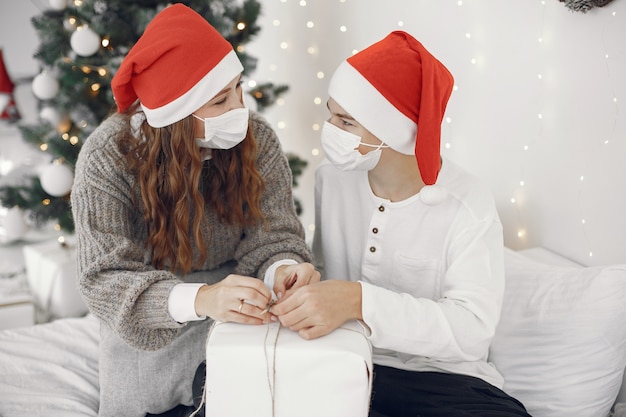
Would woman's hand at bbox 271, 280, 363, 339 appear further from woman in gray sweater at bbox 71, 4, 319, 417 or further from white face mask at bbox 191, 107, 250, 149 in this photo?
white face mask at bbox 191, 107, 250, 149

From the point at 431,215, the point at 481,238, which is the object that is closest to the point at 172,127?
the point at 431,215

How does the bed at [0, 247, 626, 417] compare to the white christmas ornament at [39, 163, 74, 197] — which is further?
the white christmas ornament at [39, 163, 74, 197]

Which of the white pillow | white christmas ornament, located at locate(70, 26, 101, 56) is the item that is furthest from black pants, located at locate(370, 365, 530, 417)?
white christmas ornament, located at locate(70, 26, 101, 56)

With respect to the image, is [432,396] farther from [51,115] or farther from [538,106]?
[51,115]

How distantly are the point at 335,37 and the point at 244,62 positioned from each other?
47cm

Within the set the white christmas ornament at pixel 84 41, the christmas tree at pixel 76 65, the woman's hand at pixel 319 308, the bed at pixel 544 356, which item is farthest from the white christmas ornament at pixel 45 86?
the woman's hand at pixel 319 308

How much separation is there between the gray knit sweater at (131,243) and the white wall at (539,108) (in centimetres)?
69

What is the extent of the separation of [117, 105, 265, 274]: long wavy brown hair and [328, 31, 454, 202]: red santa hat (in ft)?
1.07

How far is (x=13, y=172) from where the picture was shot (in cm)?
378

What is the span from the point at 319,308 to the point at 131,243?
20.5 inches

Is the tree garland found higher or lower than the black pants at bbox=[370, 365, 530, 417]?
higher

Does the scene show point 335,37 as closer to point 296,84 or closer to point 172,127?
point 296,84

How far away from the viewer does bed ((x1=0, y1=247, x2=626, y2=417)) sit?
1435mm

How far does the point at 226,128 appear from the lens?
148 centimetres
